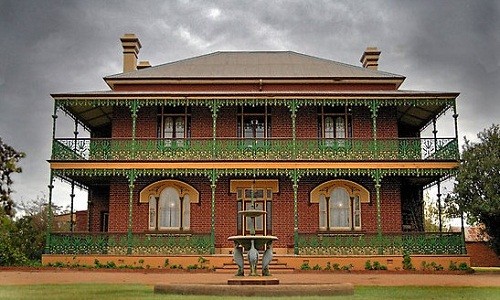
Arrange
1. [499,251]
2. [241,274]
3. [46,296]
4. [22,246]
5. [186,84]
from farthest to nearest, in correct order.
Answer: [186,84]
[22,246]
[499,251]
[241,274]
[46,296]

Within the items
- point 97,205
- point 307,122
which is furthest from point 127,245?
point 307,122

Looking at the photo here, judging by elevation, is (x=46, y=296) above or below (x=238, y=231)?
below

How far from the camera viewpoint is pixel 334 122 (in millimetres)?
25672

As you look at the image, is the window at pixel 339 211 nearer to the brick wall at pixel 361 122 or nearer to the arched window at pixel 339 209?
the arched window at pixel 339 209

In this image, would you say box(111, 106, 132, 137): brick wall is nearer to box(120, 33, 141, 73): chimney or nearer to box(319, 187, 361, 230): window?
box(120, 33, 141, 73): chimney

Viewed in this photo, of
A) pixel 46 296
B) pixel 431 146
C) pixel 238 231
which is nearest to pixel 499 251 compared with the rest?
pixel 431 146

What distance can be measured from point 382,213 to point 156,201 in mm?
8254

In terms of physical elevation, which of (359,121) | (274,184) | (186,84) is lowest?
(274,184)

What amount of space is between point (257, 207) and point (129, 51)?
32.2 feet

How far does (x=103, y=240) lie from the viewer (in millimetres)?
23062

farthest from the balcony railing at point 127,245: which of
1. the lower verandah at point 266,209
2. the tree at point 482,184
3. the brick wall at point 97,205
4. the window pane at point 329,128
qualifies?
the tree at point 482,184

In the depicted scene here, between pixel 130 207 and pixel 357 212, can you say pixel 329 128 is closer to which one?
pixel 357 212

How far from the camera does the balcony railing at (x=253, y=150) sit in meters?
23.8

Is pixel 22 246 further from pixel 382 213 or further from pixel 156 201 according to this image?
pixel 382 213
